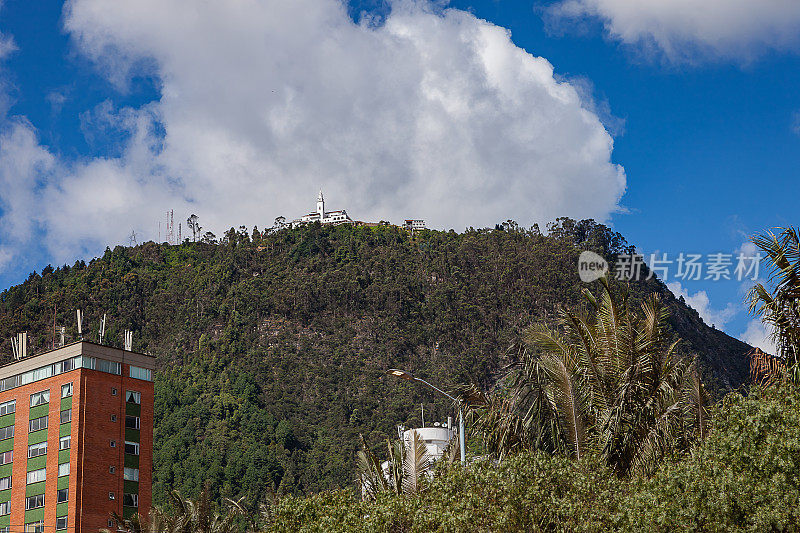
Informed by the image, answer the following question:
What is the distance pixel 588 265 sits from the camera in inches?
937

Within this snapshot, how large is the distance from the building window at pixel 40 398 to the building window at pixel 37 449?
121 inches

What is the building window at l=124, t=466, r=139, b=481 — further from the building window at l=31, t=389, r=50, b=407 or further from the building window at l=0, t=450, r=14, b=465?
the building window at l=0, t=450, r=14, b=465

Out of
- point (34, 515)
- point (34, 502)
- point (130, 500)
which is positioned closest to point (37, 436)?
point (34, 502)

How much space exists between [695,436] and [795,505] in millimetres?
3939

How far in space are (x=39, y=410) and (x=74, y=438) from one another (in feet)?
17.0

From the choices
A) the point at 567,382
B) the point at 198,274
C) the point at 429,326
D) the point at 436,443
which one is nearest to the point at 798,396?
the point at 567,382

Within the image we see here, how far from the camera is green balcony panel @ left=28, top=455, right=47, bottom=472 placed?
72750mm

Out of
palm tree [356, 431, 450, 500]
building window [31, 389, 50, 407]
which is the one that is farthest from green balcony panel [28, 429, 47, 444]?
palm tree [356, 431, 450, 500]

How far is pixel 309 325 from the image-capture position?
170625mm

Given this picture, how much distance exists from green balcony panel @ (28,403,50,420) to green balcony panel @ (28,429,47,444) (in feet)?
4.04

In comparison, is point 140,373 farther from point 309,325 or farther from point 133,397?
point 309,325

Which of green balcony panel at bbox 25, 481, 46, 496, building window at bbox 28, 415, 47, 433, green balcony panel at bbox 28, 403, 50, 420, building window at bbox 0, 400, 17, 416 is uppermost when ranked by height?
building window at bbox 0, 400, 17, 416

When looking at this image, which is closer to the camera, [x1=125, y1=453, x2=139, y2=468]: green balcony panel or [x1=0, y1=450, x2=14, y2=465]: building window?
[x1=125, y1=453, x2=139, y2=468]: green balcony panel

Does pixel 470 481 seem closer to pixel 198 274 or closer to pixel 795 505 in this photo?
pixel 795 505
